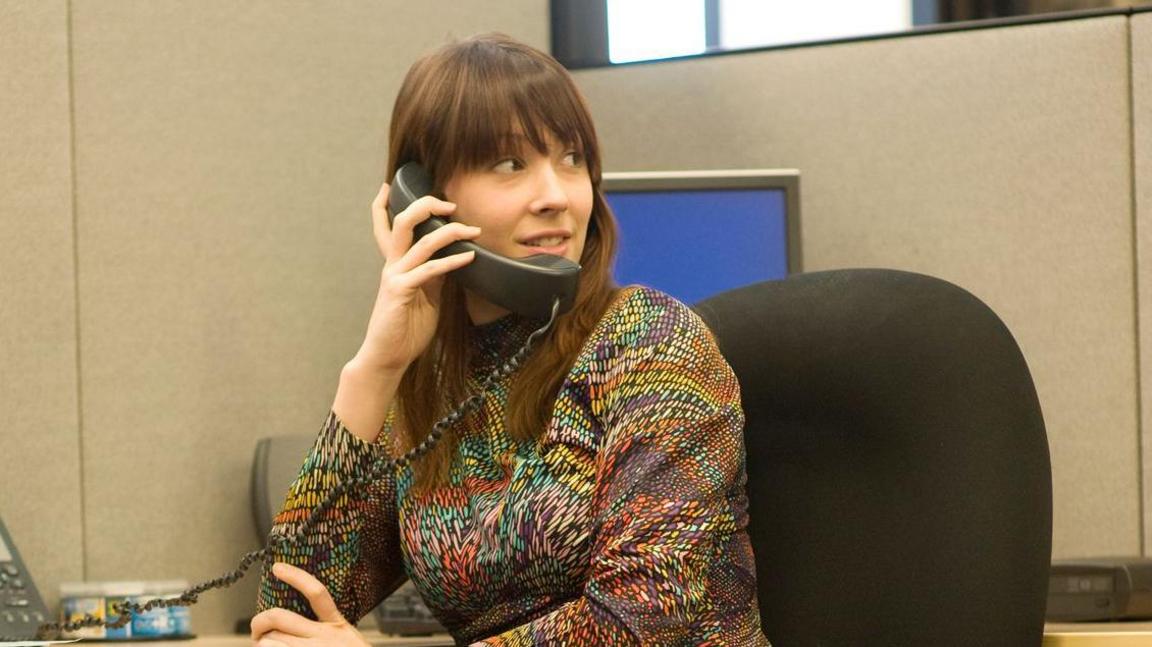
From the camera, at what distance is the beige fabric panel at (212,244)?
159 cm

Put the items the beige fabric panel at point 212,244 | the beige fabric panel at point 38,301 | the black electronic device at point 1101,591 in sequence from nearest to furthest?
the black electronic device at point 1101,591 < the beige fabric panel at point 38,301 < the beige fabric panel at point 212,244

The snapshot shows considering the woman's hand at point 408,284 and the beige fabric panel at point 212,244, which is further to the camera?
the beige fabric panel at point 212,244

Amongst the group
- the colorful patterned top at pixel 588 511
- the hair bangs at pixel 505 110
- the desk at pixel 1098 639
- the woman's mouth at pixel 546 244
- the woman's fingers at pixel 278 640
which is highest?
the hair bangs at pixel 505 110

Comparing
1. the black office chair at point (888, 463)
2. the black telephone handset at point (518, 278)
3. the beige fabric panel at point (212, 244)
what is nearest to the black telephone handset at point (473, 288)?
the black telephone handset at point (518, 278)

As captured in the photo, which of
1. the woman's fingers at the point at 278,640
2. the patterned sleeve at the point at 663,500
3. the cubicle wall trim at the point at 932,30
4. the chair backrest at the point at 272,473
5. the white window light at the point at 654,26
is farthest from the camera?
the white window light at the point at 654,26

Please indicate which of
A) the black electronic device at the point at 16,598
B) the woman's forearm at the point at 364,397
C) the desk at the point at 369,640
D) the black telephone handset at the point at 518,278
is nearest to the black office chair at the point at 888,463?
the black telephone handset at the point at 518,278

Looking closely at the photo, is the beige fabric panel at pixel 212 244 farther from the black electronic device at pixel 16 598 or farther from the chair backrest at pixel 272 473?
the black electronic device at pixel 16 598

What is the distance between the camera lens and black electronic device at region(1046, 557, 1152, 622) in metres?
1.34

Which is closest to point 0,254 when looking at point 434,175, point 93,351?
point 93,351

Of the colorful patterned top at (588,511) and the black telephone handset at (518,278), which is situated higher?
the black telephone handset at (518,278)

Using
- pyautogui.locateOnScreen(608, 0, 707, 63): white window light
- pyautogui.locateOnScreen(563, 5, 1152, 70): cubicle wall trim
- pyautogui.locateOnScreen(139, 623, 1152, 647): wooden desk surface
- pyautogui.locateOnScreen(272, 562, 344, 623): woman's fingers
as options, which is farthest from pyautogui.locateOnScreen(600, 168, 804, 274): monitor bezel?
pyautogui.locateOnScreen(272, 562, 344, 623): woman's fingers

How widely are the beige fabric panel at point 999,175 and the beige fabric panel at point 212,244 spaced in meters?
0.50

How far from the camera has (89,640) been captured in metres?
1.42

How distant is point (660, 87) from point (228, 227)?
0.67 metres
